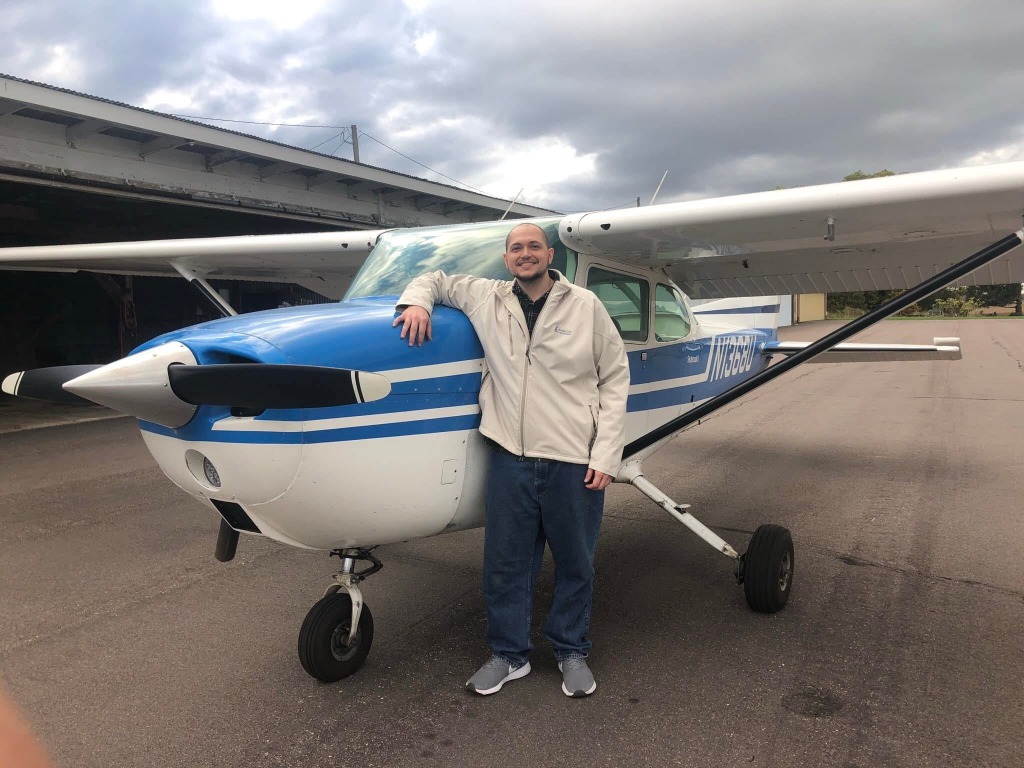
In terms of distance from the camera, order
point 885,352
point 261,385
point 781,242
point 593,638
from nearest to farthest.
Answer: point 261,385 < point 593,638 < point 781,242 < point 885,352

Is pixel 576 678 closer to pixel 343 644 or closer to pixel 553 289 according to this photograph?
pixel 343 644

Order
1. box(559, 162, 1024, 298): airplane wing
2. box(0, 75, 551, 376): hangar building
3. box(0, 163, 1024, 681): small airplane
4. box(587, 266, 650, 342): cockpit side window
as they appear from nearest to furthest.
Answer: box(0, 163, 1024, 681): small airplane, box(559, 162, 1024, 298): airplane wing, box(587, 266, 650, 342): cockpit side window, box(0, 75, 551, 376): hangar building

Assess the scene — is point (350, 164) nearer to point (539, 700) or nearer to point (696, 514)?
point (696, 514)

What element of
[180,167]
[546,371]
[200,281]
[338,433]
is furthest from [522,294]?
[180,167]

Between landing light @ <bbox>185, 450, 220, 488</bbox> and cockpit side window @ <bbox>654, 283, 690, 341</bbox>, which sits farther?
cockpit side window @ <bbox>654, 283, 690, 341</bbox>

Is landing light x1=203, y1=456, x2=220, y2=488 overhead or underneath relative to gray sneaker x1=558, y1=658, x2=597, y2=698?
overhead

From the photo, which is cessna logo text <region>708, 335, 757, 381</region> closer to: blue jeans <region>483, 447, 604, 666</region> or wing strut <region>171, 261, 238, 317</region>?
blue jeans <region>483, 447, 604, 666</region>

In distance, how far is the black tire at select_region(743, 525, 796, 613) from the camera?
11.1ft

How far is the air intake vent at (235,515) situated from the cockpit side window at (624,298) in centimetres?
194

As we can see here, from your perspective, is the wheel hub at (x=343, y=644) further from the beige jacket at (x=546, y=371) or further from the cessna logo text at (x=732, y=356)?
the cessna logo text at (x=732, y=356)

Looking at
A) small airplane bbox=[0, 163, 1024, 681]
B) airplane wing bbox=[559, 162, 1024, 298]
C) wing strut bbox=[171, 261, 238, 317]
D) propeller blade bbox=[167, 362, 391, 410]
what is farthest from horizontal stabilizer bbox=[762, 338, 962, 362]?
propeller blade bbox=[167, 362, 391, 410]

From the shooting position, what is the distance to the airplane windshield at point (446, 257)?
328 cm

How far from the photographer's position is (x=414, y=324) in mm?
2504

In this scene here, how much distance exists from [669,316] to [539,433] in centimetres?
185
